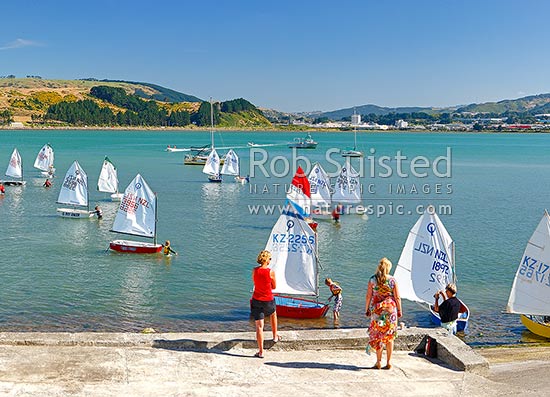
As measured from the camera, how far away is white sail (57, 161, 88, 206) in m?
42.5


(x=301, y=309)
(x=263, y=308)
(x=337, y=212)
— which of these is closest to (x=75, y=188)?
(x=337, y=212)

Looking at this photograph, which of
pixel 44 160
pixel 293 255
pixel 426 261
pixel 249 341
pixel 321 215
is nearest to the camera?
pixel 249 341

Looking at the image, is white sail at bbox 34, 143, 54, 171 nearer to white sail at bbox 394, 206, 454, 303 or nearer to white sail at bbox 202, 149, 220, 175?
white sail at bbox 202, 149, 220, 175

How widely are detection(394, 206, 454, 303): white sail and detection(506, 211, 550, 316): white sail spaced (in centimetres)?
196

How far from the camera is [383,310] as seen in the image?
34.4 ft

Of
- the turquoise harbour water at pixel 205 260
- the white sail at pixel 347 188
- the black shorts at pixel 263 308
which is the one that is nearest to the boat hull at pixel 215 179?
the turquoise harbour water at pixel 205 260

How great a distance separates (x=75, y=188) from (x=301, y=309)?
26.1 m

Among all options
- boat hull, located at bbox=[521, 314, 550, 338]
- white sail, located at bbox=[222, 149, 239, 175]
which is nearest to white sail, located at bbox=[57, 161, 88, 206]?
white sail, located at bbox=[222, 149, 239, 175]

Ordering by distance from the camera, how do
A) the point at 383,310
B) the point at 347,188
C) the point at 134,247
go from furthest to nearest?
the point at 347,188
the point at 134,247
the point at 383,310

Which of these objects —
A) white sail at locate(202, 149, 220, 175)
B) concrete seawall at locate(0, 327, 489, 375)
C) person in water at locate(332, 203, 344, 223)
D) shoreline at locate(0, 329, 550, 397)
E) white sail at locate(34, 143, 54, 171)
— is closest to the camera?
shoreline at locate(0, 329, 550, 397)

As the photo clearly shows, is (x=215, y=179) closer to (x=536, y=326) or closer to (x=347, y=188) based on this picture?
(x=347, y=188)

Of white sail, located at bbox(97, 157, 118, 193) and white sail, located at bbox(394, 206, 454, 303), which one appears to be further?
white sail, located at bbox(97, 157, 118, 193)

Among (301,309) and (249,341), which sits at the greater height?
(249,341)

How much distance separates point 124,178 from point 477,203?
38.7 meters
